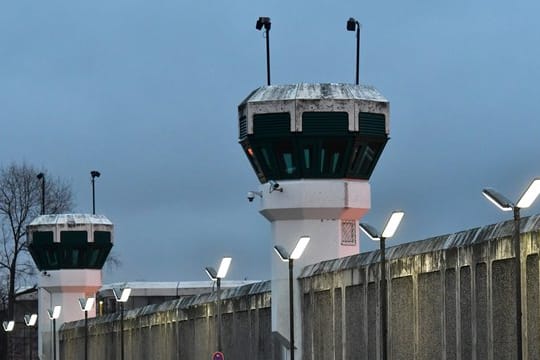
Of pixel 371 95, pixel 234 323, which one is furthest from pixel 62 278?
pixel 371 95

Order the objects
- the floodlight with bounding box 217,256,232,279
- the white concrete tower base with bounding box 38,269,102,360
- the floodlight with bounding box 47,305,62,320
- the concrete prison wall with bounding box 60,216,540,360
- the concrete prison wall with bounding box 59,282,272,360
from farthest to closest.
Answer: the white concrete tower base with bounding box 38,269,102,360
the floodlight with bounding box 47,305,62,320
the concrete prison wall with bounding box 59,282,272,360
the floodlight with bounding box 217,256,232,279
the concrete prison wall with bounding box 60,216,540,360

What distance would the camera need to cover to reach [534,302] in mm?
29297

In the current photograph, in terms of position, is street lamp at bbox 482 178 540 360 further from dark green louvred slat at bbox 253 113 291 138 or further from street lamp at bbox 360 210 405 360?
dark green louvred slat at bbox 253 113 291 138

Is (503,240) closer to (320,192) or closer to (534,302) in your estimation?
(534,302)

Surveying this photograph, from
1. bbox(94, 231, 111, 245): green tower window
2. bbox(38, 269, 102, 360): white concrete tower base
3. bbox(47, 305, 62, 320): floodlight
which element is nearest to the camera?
bbox(47, 305, 62, 320): floodlight

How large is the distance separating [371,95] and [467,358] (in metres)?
13.2

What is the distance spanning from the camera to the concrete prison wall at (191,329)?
48.7 meters

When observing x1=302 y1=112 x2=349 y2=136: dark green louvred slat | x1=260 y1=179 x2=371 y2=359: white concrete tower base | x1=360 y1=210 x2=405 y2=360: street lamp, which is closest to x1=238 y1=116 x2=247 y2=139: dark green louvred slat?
x1=260 y1=179 x2=371 y2=359: white concrete tower base

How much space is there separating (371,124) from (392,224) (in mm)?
12642

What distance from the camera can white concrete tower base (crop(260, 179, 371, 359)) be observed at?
145ft

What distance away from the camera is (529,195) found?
26109mm

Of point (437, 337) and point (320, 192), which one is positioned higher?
point (320, 192)

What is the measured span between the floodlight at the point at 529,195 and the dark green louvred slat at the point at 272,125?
1777 cm

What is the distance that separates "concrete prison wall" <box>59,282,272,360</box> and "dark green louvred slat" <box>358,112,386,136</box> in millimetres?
5501
